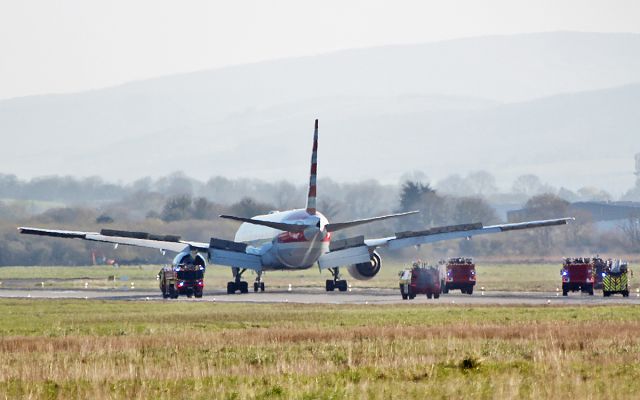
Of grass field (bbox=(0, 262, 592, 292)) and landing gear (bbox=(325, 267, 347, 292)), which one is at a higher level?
grass field (bbox=(0, 262, 592, 292))

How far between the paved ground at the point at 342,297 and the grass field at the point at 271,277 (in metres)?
9.11

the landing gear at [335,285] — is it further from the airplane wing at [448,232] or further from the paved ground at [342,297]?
the airplane wing at [448,232]

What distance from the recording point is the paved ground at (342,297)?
79375 mm

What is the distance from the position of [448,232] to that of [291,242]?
10.6 meters

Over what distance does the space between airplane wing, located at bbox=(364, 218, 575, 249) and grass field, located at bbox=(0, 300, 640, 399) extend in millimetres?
27223

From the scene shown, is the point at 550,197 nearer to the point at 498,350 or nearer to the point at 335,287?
the point at 335,287

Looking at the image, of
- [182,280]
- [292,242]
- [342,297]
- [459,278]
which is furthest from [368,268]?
[182,280]

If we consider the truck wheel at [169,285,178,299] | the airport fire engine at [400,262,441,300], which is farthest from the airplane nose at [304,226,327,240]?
the truck wheel at [169,285,178,299]

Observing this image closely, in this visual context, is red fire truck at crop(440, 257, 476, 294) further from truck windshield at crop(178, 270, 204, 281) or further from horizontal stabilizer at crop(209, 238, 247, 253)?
truck windshield at crop(178, 270, 204, 281)

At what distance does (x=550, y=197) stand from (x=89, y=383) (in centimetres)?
14339

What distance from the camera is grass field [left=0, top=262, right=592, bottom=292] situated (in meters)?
111

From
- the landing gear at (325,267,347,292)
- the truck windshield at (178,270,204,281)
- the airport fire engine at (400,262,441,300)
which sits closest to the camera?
the airport fire engine at (400,262,441,300)

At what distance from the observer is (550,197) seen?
173 metres

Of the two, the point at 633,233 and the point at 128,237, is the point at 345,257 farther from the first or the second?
the point at 633,233
